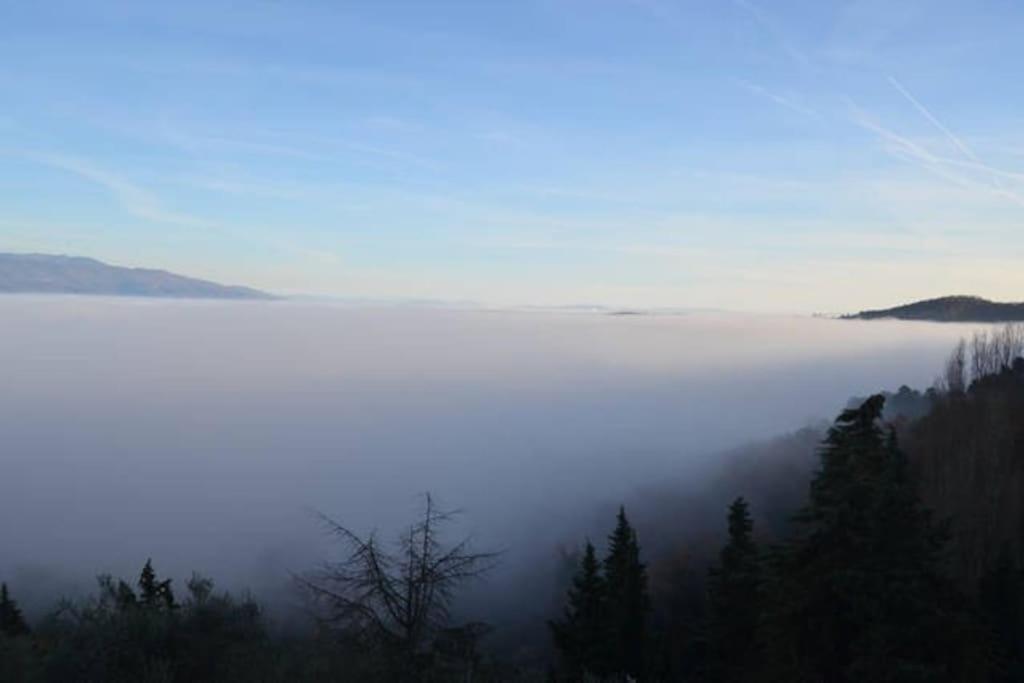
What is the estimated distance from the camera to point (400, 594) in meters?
10.6

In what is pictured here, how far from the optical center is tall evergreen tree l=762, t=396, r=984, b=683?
10.9 metres

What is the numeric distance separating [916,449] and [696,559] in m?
19.2

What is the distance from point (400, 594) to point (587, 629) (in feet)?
51.7

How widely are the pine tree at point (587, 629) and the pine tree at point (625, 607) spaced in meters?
0.28

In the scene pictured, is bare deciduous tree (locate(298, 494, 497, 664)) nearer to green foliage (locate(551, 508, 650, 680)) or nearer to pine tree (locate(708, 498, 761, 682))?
pine tree (locate(708, 498, 761, 682))

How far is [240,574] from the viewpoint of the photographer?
90875mm

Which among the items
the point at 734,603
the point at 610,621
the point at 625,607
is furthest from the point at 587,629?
the point at 734,603

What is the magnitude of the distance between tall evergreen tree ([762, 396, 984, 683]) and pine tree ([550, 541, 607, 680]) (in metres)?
12.9

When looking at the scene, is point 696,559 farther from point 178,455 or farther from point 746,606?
point 178,455

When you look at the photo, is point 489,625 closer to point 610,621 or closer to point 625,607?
point 610,621

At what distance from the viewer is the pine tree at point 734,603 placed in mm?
20609

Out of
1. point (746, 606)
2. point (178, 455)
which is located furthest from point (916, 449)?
point (178, 455)

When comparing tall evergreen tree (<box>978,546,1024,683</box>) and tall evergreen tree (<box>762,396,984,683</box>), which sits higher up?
tall evergreen tree (<box>762,396,984,683</box>)

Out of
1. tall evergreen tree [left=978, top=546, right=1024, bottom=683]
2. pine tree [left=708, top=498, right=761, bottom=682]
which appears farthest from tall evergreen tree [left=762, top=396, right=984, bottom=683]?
tall evergreen tree [left=978, top=546, right=1024, bottom=683]
